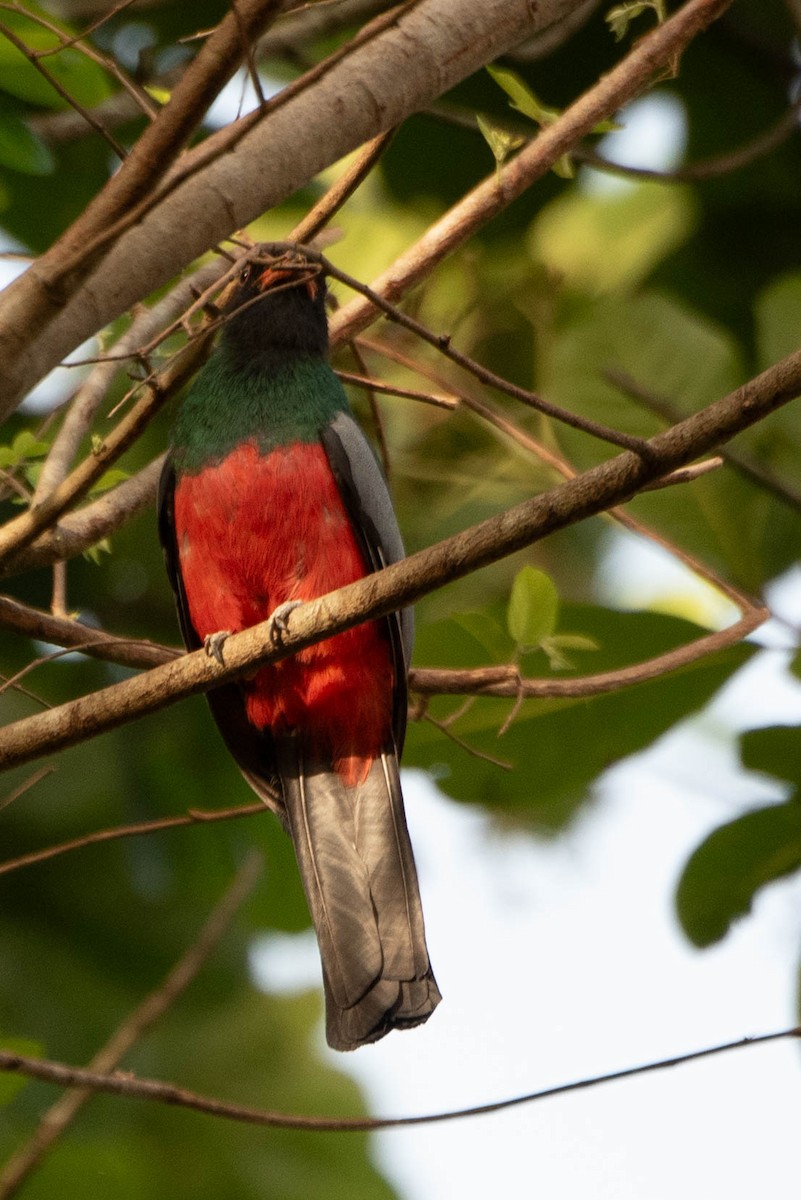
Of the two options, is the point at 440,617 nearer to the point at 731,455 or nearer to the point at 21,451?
the point at 731,455

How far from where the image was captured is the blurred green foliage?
418 centimetres

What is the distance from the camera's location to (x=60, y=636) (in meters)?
3.23

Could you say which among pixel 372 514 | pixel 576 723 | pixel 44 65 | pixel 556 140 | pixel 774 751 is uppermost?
pixel 44 65

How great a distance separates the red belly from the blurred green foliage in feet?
0.77

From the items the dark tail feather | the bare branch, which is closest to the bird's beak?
the bare branch

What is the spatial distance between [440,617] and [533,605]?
115cm

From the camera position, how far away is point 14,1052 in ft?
10.2

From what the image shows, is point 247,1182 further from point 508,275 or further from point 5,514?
point 508,275

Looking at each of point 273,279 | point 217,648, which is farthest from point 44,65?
point 217,648

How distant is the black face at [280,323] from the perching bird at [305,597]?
15cm

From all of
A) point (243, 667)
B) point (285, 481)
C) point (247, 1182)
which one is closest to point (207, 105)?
point (243, 667)

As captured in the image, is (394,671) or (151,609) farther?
(151,609)

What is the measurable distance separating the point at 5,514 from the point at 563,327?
6.69 feet

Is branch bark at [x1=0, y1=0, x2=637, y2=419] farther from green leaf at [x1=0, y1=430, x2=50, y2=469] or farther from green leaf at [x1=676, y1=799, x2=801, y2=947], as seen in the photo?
green leaf at [x1=676, y1=799, x2=801, y2=947]
